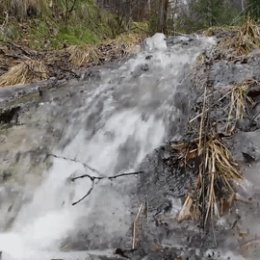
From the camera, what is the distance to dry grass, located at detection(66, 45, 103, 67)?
557 centimetres

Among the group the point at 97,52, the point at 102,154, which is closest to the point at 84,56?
the point at 97,52

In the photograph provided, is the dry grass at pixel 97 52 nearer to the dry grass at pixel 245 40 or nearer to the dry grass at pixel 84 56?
the dry grass at pixel 84 56

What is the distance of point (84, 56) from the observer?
5.64 metres

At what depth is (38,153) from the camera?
3.29 metres

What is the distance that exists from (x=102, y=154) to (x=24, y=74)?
2.15 meters

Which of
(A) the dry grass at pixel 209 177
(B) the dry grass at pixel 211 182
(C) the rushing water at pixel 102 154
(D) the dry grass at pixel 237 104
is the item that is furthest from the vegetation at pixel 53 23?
(B) the dry grass at pixel 211 182

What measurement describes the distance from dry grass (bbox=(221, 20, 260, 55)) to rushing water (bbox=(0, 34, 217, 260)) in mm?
368

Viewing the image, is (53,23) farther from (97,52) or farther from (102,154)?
(102,154)

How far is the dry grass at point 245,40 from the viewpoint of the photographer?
14.9 feet

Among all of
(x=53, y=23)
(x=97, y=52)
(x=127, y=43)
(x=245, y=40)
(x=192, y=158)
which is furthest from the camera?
(x=53, y=23)

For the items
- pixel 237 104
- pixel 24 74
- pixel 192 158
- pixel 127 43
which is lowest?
pixel 192 158

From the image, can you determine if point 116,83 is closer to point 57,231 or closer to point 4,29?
point 57,231

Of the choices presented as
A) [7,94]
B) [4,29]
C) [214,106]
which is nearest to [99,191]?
[214,106]

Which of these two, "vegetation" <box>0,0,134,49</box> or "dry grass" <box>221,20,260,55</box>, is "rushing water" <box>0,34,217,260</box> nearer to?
"dry grass" <box>221,20,260,55</box>
